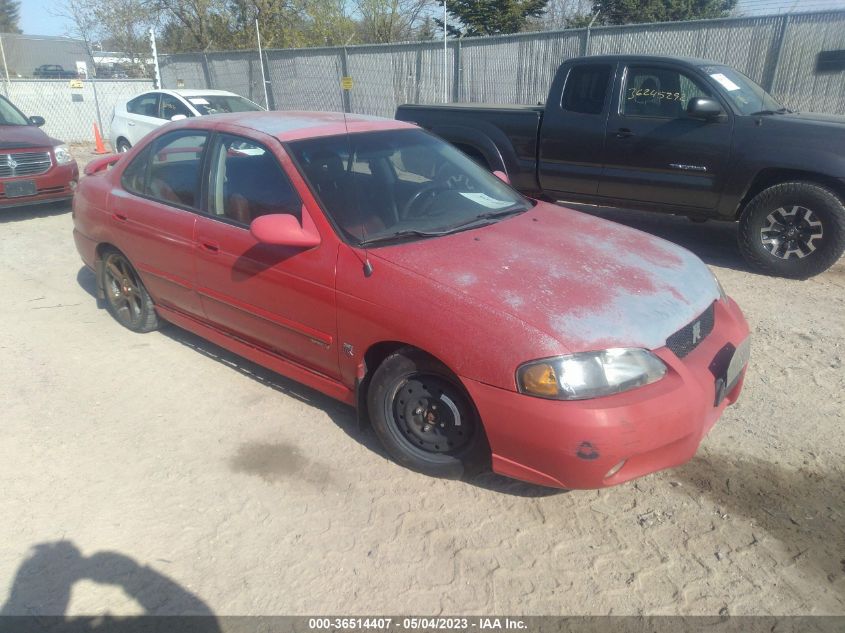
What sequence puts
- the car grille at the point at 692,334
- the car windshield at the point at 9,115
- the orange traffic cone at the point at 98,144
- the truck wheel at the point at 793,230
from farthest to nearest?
the orange traffic cone at the point at 98,144
the car windshield at the point at 9,115
the truck wheel at the point at 793,230
the car grille at the point at 692,334

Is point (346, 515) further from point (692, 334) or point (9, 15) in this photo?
point (9, 15)

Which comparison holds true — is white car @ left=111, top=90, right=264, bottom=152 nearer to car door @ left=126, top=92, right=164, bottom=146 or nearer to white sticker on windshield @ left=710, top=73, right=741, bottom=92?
car door @ left=126, top=92, right=164, bottom=146

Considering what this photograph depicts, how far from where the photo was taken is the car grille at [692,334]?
286 cm

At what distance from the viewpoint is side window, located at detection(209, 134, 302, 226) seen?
354cm

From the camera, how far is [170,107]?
11.5m

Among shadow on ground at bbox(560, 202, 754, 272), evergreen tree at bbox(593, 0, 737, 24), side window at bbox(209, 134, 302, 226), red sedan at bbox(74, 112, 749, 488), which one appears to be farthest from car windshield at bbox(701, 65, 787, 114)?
evergreen tree at bbox(593, 0, 737, 24)

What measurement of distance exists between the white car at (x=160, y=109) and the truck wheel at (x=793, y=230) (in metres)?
8.53

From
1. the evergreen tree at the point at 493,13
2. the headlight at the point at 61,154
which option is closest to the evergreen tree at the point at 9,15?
the evergreen tree at the point at 493,13

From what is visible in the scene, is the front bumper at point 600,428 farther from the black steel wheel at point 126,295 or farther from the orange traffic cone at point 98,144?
the orange traffic cone at point 98,144

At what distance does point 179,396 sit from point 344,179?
1722 millimetres

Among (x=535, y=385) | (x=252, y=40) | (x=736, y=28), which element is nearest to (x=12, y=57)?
(x=252, y=40)

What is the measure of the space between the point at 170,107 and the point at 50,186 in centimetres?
327

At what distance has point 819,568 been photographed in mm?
2623

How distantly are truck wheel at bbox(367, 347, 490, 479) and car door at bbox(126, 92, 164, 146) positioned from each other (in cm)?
1005
